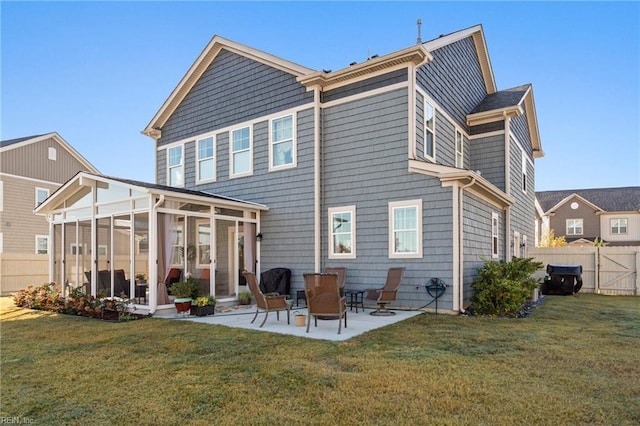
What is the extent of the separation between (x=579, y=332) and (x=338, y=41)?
13.5 metres

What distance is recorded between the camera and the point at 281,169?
38.0ft

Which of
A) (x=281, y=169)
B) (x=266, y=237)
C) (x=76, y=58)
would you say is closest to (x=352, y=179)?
(x=281, y=169)

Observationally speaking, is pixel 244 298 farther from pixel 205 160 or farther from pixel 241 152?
pixel 205 160

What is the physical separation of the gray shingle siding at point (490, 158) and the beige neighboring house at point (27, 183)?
58.8ft

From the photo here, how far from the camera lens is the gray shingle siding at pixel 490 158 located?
1309 cm

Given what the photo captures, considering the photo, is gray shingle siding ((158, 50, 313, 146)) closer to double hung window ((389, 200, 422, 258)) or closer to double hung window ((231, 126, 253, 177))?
double hung window ((231, 126, 253, 177))

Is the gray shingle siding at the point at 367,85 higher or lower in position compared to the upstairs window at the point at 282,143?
higher

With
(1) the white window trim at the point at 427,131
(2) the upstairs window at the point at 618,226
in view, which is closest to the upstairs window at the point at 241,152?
(1) the white window trim at the point at 427,131

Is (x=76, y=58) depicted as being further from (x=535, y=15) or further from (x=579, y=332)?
(x=579, y=332)

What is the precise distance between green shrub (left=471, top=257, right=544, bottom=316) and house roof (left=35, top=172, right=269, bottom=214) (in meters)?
5.99

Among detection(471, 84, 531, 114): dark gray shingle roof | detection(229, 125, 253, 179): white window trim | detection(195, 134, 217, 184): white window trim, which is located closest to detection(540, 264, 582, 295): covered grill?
detection(471, 84, 531, 114): dark gray shingle roof

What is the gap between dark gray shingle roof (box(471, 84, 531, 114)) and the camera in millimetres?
13320

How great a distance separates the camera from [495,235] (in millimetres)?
12023

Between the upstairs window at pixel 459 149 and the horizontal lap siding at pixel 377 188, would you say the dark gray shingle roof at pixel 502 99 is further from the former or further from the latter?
the horizontal lap siding at pixel 377 188
